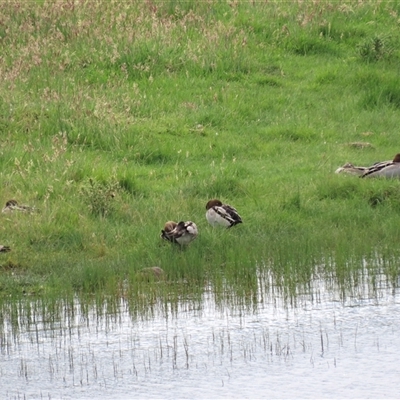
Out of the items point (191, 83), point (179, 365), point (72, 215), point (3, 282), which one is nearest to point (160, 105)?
point (191, 83)

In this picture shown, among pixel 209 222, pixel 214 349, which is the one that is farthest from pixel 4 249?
pixel 214 349

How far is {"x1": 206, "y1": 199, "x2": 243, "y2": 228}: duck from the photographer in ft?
37.1

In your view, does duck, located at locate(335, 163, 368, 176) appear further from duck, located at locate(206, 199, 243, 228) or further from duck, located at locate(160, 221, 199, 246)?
duck, located at locate(160, 221, 199, 246)

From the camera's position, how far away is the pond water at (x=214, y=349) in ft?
25.3

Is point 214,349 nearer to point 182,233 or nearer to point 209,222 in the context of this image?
point 182,233

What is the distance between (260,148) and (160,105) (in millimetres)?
1850

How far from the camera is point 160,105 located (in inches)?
624

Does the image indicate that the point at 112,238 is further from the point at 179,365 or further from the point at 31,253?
the point at 179,365

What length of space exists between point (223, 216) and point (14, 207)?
2.27 m

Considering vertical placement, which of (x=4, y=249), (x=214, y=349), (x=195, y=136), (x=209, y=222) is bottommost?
(x=214, y=349)

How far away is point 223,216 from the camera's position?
11328 millimetres

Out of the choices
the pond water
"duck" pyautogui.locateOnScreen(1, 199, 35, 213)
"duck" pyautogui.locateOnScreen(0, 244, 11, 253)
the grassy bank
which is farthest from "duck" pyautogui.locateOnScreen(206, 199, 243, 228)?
"duck" pyautogui.locateOnScreen(0, 244, 11, 253)

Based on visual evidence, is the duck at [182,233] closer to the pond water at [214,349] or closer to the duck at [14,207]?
the pond water at [214,349]

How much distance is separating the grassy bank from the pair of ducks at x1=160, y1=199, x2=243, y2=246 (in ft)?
0.39
